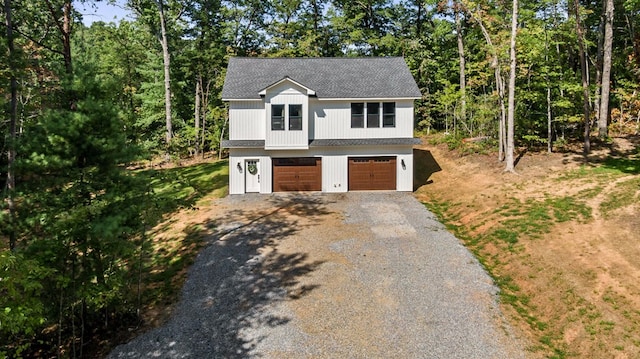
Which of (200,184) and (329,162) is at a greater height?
(329,162)

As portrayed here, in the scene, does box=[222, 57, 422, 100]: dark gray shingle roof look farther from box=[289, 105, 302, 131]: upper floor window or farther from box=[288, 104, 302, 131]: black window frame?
box=[288, 104, 302, 131]: black window frame

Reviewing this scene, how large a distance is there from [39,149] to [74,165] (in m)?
0.84

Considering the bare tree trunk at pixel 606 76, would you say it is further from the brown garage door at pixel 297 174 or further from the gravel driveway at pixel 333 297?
the brown garage door at pixel 297 174

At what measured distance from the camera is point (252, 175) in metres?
23.2

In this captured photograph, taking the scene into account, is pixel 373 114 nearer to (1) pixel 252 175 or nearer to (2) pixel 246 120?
(2) pixel 246 120

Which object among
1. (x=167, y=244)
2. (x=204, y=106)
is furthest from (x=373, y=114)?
(x=204, y=106)

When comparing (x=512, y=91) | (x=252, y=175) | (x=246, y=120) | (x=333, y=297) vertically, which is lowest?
Answer: (x=333, y=297)

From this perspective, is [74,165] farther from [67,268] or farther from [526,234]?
[526,234]

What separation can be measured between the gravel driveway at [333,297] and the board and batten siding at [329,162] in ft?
16.7

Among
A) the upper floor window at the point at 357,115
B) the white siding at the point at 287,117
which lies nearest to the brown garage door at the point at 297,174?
the white siding at the point at 287,117

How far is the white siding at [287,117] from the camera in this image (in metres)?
22.1

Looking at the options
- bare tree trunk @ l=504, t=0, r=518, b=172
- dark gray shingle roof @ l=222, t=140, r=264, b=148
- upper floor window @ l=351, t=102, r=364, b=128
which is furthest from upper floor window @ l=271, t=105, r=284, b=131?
bare tree trunk @ l=504, t=0, r=518, b=172

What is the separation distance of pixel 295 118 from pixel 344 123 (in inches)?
125

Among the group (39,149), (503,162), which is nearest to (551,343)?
(39,149)
